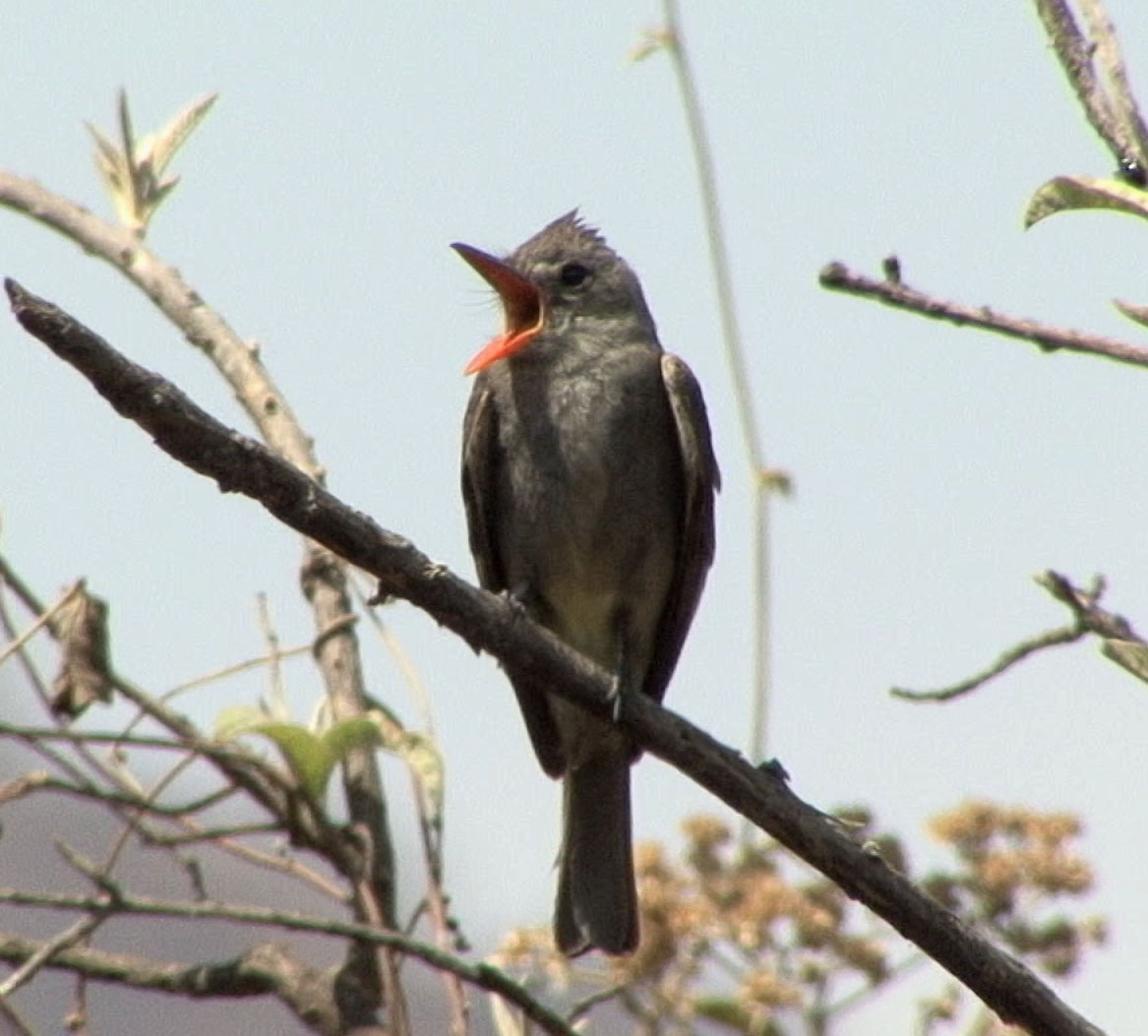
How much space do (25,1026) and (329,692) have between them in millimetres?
866

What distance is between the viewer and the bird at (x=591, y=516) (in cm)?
534

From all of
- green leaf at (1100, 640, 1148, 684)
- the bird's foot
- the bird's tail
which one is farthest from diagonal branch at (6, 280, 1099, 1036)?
the bird's tail

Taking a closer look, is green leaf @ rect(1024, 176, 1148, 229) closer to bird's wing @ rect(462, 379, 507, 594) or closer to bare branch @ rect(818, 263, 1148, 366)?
bare branch @ rect(818, 263, 1148, 366)

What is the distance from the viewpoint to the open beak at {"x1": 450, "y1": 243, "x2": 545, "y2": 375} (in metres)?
5.68

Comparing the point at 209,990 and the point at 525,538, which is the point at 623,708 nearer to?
the point at 209,990

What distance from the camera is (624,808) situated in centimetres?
551

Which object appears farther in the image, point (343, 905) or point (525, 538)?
point (525, 538)

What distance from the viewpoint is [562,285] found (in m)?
5.89

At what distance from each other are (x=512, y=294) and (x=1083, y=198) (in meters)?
3.41

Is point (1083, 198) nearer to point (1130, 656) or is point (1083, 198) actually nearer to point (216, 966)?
point (1130, 656)

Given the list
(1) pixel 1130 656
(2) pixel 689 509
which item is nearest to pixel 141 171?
(2) pixel 689 509

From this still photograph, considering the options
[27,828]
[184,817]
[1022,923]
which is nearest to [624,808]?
[1022,923]

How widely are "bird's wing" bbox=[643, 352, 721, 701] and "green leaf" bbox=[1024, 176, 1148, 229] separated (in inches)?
110

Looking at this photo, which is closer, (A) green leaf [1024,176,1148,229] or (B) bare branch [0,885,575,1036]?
(A) green leaf [1024,176,1148,229]
